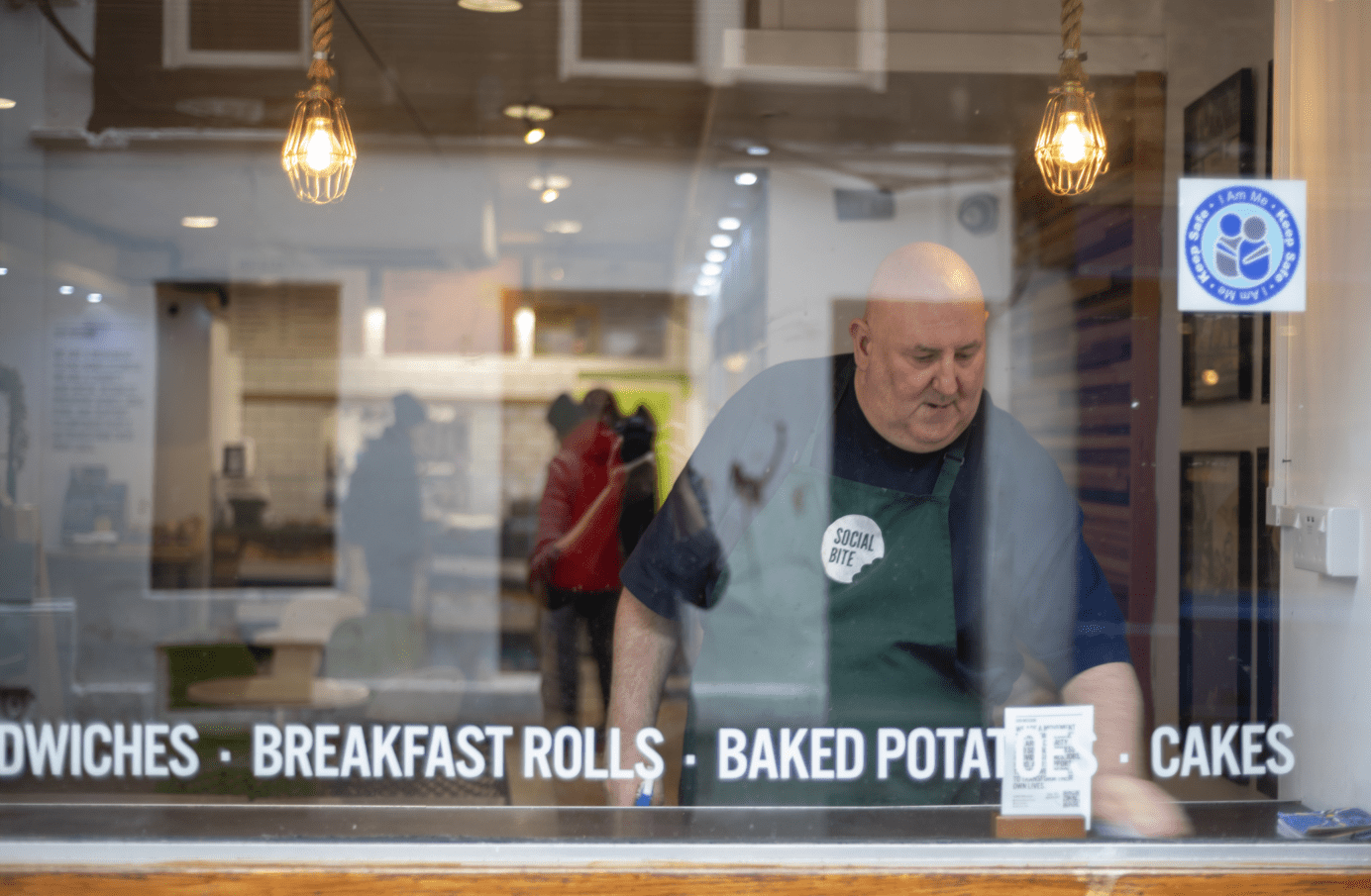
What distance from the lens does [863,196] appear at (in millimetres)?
4516

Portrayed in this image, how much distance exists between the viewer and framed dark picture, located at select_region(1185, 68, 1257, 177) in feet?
6.53

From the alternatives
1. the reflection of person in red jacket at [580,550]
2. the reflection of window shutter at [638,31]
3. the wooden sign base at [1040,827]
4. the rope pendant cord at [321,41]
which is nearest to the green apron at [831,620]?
the wooden sign base at [1040,827]

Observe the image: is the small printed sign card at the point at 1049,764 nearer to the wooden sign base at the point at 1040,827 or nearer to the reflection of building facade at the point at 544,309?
the wooden sign base at the point at 1040,827

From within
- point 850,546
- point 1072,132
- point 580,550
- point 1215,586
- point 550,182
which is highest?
point 550,182

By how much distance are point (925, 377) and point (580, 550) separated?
8.68 feet

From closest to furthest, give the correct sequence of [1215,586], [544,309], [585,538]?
[1215,586], [585,538], [544,309]

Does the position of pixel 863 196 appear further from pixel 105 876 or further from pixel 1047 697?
pixel 105 876

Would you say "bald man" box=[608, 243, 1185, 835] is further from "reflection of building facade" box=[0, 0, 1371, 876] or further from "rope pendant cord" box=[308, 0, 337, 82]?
"rope pendant cord" box=[308, 0, 337, 82]

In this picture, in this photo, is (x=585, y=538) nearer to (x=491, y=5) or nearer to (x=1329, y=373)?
(x=491, y=5)

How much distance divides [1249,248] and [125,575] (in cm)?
559

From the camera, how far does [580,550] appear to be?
180 inches

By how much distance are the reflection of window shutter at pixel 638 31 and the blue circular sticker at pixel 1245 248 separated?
9.70 ft

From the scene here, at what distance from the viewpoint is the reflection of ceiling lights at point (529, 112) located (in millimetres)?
5613

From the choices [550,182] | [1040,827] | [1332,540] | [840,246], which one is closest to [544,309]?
[550,182]
